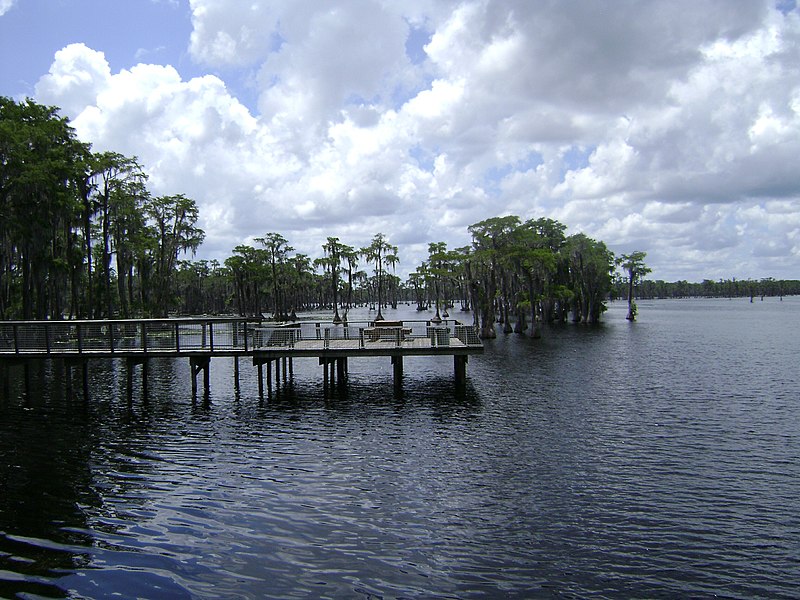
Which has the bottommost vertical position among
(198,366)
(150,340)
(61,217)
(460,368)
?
(460,368)

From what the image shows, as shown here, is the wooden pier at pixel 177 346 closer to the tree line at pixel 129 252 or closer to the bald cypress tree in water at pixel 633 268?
the tree line at pixel 129 252

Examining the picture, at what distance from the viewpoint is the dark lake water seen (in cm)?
1027

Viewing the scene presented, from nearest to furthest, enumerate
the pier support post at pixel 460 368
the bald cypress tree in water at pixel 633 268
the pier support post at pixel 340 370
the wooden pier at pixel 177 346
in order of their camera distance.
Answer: the wooden pier at pixel 177 346 → the pier support post at pixel 460 368 → the pier support post at pixel 340 370 → the bald cypress tree in water at pixel 633 268

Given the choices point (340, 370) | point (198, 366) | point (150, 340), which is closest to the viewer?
point (198, 366)

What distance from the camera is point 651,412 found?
2377 centimetres

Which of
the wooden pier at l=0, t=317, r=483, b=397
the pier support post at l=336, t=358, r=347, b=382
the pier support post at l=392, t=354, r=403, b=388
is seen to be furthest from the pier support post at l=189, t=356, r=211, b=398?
the pier support post at l=392, t=354, r=403, b=388

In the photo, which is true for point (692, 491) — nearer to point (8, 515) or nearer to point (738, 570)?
point (738, 570)

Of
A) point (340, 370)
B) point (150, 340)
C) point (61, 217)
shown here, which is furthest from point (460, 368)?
point (61, 217)

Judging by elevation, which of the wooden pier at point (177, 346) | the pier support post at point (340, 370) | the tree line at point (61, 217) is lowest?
the pier support post at point (340, 370)

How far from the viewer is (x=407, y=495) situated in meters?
14.3

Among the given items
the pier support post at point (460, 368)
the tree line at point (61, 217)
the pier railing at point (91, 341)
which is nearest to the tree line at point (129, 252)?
the tree line at point (61, 217)

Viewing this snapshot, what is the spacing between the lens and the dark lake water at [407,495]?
1027 cm

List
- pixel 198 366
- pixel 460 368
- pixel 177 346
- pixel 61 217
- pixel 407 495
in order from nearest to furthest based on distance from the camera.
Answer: pixel 407 495, pixel 177 346, pixel 198 366, pixel 460 368, pixel 61 217

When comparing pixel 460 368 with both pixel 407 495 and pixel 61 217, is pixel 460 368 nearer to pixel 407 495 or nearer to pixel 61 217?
pixel 407 495
